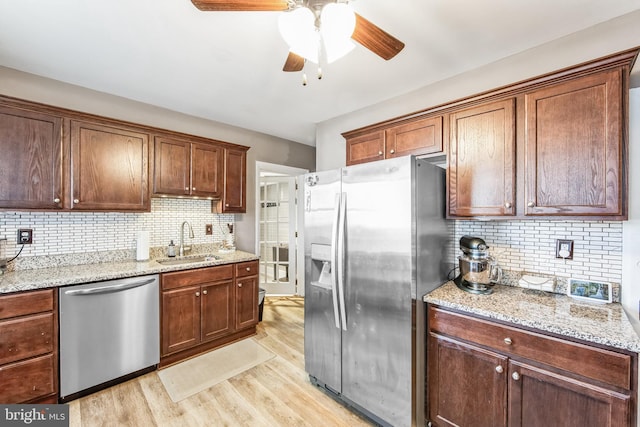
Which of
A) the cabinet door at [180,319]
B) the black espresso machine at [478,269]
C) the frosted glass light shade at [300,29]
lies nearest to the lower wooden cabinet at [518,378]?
the black espresso machine at [478,269]

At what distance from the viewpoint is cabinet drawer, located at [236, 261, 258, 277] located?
299 cm

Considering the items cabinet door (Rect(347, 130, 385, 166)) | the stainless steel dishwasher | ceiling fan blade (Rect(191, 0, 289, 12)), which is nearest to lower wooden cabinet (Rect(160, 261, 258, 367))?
the stainless steel dishwasher

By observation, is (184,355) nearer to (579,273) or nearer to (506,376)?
(506,376)

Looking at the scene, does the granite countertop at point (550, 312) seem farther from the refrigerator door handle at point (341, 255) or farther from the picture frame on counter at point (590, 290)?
the refrigerator door handle at point (341, 255)

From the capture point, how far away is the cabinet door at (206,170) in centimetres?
299

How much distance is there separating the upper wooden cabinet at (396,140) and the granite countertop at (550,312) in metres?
1.08

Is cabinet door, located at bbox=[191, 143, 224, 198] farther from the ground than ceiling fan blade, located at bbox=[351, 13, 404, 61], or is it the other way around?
ceiling fan blade, located at bbox=[351, 13, 404, 61]

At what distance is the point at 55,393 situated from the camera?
196 centimetres

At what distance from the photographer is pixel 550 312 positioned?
148 centimetres

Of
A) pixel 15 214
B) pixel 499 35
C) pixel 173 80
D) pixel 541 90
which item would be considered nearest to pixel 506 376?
pixel 541 90

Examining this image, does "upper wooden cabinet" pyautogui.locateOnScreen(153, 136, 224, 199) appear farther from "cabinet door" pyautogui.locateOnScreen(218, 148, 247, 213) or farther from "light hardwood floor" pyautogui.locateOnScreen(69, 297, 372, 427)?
"light hardwood floor" pyautogui.locateOnScreen(69, 297, 372, 427)

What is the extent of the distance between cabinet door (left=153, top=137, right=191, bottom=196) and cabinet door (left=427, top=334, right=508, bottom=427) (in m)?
2.70

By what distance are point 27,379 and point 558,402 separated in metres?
3.18

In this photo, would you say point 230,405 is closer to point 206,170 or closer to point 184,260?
point 184,260
